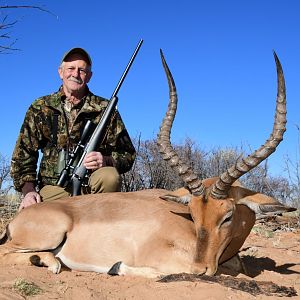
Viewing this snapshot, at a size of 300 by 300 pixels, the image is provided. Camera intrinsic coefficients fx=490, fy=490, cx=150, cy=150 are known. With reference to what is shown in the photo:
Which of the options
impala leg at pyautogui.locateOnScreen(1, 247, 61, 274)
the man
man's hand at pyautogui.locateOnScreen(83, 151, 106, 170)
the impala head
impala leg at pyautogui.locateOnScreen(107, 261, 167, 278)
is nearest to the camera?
the impala head

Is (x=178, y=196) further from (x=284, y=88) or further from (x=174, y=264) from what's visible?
(x=284, y=88)

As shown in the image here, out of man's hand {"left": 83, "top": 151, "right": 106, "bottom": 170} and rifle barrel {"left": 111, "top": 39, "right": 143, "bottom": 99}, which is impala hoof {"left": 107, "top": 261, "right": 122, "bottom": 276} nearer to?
man's hand {"left": 83, "top": 151, "right": 106, "bottom": 170}

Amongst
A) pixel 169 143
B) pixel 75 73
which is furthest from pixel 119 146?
pixel 169 143

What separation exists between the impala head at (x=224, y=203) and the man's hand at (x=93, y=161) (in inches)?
61.4

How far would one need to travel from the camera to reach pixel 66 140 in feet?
21.9

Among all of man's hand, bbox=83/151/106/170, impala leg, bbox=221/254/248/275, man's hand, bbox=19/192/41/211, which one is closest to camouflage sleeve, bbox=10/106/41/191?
man's hand, bbox=19/192/41/211

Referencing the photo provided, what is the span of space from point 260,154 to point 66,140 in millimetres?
3041

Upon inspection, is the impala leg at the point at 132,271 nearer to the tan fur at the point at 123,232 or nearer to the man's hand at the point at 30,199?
the tan fur at the point at 123,232

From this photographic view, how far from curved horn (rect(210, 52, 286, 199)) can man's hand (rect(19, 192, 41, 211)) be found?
260 centimetres

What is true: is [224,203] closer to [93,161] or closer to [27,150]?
[93,161]

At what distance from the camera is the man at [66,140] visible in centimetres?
647

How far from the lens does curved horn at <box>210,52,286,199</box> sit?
4.45 meters

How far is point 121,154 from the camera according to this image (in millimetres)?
7012

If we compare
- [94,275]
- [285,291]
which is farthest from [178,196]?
[285,291]
